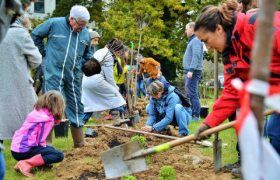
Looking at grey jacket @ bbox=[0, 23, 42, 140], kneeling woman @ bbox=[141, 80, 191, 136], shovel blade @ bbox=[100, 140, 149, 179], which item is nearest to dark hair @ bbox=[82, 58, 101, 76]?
kneeling woman @ bbox=[141, 80, 191, 136]

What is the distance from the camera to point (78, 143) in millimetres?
5934

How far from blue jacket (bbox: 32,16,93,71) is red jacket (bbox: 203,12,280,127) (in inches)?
109

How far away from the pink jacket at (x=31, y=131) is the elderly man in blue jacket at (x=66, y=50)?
111cm

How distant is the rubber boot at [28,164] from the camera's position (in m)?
4.46

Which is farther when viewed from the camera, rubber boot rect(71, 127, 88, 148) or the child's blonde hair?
rubber boot rect(71, 127, 88, 148)

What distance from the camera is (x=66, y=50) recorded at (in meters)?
5.58

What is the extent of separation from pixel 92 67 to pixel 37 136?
7.72 ft

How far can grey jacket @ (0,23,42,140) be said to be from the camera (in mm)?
4527

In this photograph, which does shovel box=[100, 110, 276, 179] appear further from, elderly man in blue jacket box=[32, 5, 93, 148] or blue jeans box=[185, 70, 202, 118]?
blue jeans box=[185, 70, 202, 118]

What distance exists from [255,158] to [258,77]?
301 mm

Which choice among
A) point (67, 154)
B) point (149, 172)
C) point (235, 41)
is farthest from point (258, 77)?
point (67, 154)

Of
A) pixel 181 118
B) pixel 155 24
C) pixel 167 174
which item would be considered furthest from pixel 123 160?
pixel 155 24

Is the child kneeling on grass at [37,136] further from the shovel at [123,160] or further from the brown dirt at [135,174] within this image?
the shovel at [123,160]

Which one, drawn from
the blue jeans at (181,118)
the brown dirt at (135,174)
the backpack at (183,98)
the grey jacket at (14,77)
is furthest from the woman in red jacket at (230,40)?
the backpack at (183,98)
